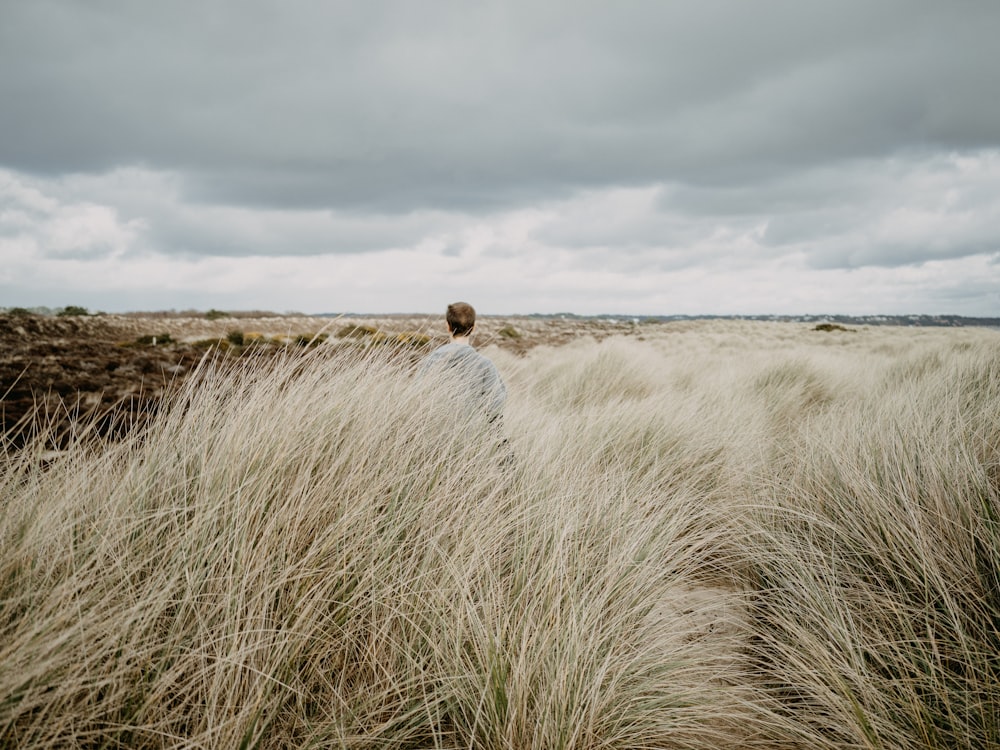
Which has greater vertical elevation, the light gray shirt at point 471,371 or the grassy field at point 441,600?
the light gray shirt at point 471,371

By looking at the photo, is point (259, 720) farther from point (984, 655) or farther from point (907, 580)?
point (907, 580)

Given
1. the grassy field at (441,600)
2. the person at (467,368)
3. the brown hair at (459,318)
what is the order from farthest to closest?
the brown hair at (459,318)
the person at (467,368)
the grassy field at (441,600)

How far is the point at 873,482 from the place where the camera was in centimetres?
252

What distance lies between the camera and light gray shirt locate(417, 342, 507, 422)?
343 centimetres

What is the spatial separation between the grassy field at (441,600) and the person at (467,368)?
516 millimetres

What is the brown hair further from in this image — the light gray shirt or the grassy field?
the grassy field

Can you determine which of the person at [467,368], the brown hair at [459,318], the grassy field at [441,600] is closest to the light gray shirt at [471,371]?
the person at [467,368]

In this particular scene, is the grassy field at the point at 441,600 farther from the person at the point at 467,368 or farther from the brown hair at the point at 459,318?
the brown hair at the point at 459,318

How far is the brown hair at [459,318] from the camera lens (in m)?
4.09

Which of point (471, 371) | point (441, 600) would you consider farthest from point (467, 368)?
point (441, 600)

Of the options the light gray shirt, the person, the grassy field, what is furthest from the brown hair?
the grassy field

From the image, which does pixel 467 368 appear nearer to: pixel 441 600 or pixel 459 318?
pixel 459 318

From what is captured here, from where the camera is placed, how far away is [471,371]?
3.72 m

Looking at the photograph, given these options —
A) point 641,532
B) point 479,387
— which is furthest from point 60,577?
point 479,387
